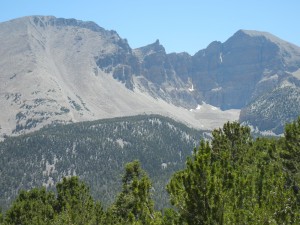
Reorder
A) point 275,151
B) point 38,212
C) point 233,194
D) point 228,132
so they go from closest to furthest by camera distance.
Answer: point 233,194
point 275,151
point 228,132
point 38,212

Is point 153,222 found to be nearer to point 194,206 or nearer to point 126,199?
point 194,206

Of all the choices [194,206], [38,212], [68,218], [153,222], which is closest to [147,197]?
[153,222]

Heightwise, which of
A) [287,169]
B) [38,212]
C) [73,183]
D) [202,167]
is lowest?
[38,212]

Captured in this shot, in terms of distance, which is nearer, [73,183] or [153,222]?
[153,222]

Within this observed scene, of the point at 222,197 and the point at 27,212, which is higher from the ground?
the point at 222,197

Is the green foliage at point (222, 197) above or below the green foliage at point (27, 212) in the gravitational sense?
above

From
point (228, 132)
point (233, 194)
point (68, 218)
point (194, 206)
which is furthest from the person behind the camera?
point (228, 132)

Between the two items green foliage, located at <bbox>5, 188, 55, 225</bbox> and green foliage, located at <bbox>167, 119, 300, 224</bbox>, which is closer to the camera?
green foliage, located at <bbox>167, 119, 300, 224</bbox>

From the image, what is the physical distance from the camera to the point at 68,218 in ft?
138

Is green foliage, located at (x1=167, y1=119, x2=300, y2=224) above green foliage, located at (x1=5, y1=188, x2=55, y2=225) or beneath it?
above

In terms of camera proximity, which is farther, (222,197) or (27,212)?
(27,212)

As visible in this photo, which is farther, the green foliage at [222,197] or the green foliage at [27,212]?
the green foliage at [27,212]

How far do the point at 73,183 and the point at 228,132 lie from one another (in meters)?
29.7

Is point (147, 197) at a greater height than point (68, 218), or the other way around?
point (147, 197)
